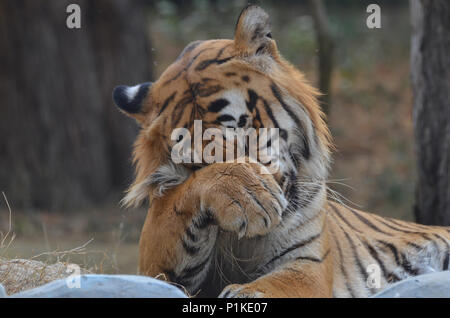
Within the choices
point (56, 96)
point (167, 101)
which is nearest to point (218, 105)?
point (167, 101)

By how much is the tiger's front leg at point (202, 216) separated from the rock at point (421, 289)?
61 centimetres

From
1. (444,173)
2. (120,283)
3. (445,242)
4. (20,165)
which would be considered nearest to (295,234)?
(120,283)

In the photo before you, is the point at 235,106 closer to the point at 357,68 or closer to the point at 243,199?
the point at 243,199

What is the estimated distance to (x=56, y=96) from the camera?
9055 millimetres

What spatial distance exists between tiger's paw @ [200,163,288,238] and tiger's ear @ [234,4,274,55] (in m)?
0.77

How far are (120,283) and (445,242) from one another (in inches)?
97.7

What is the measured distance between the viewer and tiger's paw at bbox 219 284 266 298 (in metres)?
3.05

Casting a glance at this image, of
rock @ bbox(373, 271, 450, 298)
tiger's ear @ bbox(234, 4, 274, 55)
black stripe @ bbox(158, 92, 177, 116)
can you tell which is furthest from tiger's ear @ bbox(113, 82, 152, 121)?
rock @ bbox(373, 271, 450, 298)

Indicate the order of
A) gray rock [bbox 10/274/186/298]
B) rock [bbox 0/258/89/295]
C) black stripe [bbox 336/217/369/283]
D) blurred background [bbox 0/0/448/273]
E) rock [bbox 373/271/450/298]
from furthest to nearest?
blurred background [bbox 0/0/448/273] < black stripe [bbox 336/217/369/283] < rock [bbox 0/258/89/295] < rock [bbox 373/271/450/298] < gray rock [bbox 10/274/186/298]

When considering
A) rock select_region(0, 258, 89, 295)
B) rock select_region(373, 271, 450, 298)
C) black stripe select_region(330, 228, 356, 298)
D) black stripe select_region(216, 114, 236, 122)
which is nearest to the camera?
rock select_region(373, 271, 450, 298)

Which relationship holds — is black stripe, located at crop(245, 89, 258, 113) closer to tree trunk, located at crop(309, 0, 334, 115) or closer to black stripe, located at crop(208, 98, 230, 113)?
black stripe, located at crop(208, 98, 230, 113)

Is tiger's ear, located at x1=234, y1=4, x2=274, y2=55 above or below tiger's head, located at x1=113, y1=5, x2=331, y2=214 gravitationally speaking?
above

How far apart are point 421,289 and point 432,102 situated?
2.57 meters

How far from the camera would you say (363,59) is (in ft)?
44.4
